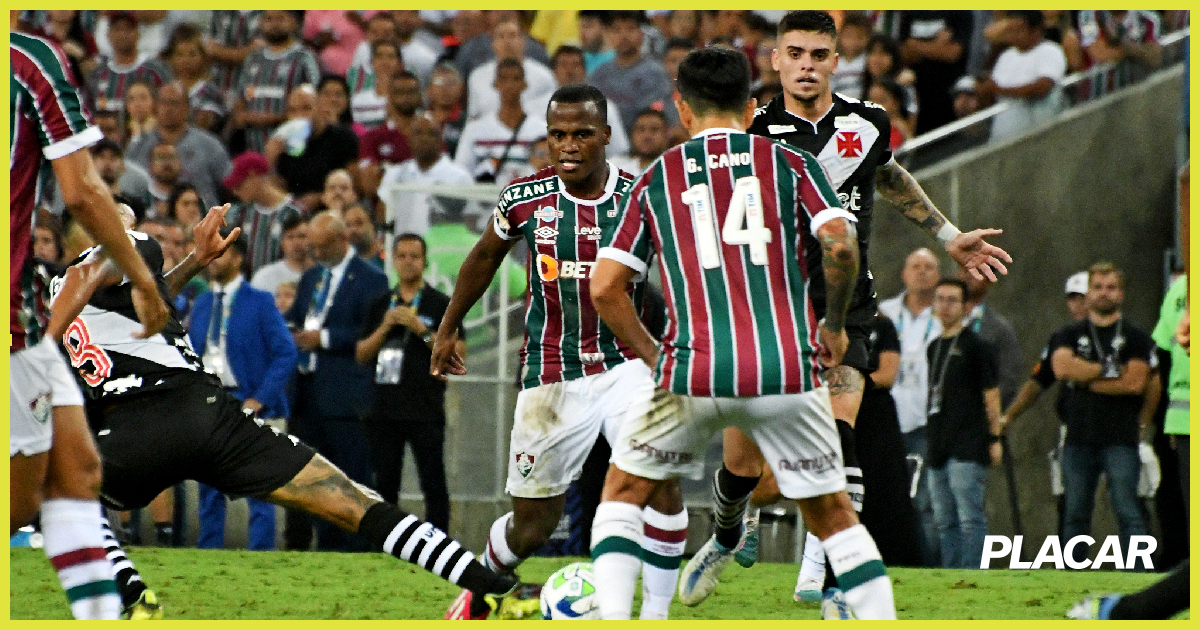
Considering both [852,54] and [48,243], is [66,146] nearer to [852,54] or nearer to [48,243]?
[48,243]

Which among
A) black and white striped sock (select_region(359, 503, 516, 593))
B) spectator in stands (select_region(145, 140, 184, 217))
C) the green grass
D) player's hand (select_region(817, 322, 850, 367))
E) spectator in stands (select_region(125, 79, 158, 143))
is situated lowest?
the green grass

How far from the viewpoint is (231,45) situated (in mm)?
17094

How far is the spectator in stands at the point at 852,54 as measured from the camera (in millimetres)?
14266

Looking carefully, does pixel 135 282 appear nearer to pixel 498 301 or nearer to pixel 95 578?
pixel 95 578

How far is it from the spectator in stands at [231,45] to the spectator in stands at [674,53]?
4.62 metres

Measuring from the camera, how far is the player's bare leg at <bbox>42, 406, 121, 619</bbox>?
5328 millimetres

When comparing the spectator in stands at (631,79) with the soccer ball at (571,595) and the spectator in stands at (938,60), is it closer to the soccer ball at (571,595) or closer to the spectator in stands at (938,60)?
the spectator in stands at (938,60)

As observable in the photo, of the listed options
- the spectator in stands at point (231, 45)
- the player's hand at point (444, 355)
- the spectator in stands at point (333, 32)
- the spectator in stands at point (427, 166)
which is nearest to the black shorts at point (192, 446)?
the player's hand at point (444, 355)

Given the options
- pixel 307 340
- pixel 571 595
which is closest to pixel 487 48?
pixel 307 340

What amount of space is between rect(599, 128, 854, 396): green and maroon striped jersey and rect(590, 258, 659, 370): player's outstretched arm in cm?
4

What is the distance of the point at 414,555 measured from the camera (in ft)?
21.9

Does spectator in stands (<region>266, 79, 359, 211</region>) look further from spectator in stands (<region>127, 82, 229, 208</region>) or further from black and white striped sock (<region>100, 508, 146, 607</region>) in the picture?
black and white striped sock (<region>100, 508, 146, 607</region>)

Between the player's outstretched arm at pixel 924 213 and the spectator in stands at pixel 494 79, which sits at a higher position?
the spectator in stands at pixel 494 79

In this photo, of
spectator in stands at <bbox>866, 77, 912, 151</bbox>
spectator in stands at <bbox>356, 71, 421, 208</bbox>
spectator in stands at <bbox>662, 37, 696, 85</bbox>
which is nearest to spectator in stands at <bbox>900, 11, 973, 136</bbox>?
spectator in stands at <bbox>866, 77, 912, 151</bbox>
